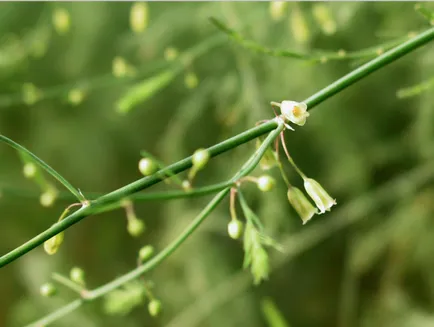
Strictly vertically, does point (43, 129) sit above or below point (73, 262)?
above

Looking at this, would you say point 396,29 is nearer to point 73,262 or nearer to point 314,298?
point 314,298

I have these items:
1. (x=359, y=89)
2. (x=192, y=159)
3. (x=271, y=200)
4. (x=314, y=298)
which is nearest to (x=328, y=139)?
(x=359, y=89)

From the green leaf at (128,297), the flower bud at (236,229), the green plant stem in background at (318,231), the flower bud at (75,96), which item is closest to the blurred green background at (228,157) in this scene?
the green plant stem in background at (318,231)

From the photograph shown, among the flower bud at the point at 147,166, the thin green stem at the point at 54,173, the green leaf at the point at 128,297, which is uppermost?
the green leaf at the point at 128,297

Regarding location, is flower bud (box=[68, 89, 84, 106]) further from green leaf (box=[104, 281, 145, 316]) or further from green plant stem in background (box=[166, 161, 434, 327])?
green plant stem in background (box=[166, 161, 434, 327])

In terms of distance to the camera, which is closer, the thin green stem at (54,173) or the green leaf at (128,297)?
the thin green stem at (54,173)

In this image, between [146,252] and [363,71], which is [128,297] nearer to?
[146,252]

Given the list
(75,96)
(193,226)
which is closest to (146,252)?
(193,226)

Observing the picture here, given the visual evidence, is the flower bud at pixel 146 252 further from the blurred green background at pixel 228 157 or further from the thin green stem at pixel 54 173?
the blurred green background at pixel 228 157
